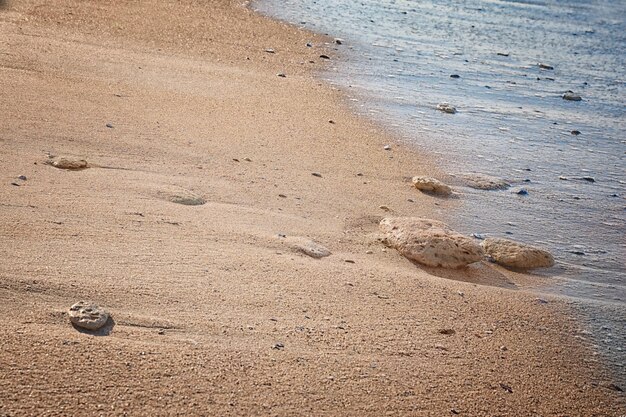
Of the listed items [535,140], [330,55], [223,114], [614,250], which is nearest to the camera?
[614,250]

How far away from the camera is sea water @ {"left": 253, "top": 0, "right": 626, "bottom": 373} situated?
4.65 meters

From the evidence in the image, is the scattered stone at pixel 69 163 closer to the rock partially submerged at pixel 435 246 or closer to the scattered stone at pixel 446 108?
the rock partially submerged at pixel 435 246

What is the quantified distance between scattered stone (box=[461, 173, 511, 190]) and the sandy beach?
10.1 inches

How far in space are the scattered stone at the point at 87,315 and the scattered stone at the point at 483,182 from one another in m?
3.25

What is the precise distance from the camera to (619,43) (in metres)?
13.2

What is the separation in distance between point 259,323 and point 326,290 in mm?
486

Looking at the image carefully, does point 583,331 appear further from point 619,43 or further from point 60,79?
point 619,43

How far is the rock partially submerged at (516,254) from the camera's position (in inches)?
164

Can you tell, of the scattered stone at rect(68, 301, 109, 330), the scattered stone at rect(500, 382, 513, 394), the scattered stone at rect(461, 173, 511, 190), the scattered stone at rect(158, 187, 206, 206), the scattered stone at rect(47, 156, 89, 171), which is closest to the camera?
the scattered stone at rect(68, 301, 109, 330)

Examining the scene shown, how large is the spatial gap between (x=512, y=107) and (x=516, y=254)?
3952mm

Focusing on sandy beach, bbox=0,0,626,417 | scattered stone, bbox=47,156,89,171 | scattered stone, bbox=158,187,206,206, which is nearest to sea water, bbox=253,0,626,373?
sandy beach, bbox=0,0,626,417

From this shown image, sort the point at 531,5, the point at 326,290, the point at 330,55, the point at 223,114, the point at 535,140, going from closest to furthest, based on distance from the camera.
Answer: the point at 326,290 < the point at 223,114 < the point at 535,140 < the point at 330,55 < the point at 531,5

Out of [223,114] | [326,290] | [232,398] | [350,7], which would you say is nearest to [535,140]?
[223,114]

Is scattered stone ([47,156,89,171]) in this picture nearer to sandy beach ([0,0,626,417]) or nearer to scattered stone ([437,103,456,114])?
sandy beach ([0,0,626,417])
